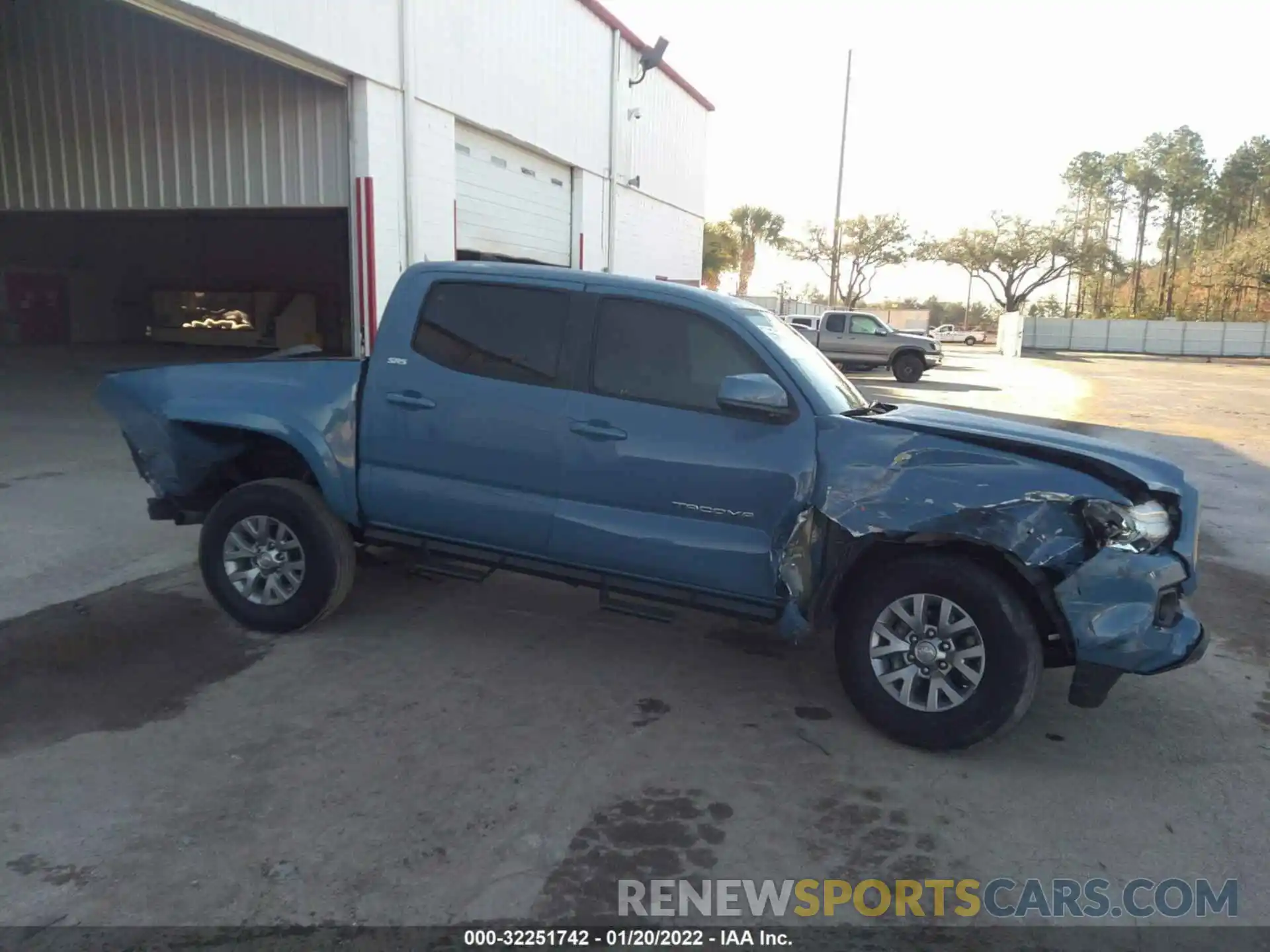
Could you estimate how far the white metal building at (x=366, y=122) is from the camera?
11.7m

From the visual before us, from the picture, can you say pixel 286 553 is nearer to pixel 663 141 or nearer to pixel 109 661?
pixel 109 661

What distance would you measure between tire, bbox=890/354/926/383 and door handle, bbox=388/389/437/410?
21.8 m

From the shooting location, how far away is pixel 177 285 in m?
31.8

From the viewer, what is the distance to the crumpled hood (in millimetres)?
3760

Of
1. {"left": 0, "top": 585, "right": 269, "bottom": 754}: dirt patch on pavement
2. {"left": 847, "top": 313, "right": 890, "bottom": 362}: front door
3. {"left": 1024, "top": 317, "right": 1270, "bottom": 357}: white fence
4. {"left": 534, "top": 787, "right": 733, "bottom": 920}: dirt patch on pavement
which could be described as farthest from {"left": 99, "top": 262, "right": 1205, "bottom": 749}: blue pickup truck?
{"left": 1024, "top": 317, "right": 1270, "bottom": 357}: white fence

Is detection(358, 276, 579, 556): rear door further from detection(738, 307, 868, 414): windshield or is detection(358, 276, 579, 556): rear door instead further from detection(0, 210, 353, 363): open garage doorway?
detection(0, 210, 353, 363): open garage doorway

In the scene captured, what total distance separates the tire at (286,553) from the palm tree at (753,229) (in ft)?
222

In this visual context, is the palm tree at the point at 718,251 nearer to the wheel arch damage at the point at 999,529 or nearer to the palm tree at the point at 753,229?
the palm tree at the point at 753,229

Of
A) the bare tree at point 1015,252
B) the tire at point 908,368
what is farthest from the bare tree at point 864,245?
the tire at point 908,368

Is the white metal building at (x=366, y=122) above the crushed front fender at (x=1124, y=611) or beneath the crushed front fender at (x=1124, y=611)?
above

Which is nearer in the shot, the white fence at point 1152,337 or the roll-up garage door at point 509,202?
the roll-up garage door at point 509,202

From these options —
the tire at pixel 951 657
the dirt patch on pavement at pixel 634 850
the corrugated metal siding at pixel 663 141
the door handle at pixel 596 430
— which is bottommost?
the dirt patch on pavement at pixel 634 850

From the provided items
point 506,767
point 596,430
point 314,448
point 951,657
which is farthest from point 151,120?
point 951,657

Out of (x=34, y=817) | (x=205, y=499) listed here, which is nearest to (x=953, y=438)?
(x=34, y=817)
